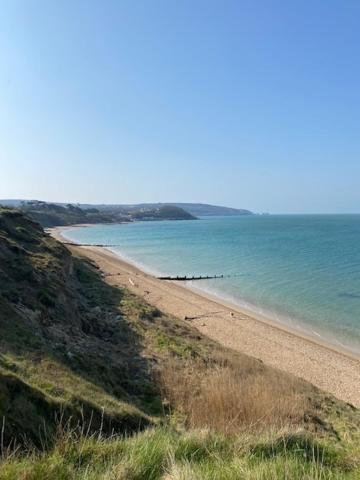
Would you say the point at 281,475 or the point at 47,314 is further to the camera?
the point at 47,314

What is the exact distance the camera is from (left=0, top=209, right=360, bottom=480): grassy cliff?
4.40 meters

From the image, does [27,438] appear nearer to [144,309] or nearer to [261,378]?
[261,378]

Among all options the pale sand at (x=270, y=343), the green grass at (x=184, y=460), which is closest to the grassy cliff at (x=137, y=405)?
the green grass at (x=184, y=460)

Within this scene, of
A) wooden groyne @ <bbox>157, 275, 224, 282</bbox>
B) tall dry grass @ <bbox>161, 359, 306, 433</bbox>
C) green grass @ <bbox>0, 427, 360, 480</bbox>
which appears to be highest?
green grass @ <bbox>0, 427, 360, 480</bbox>

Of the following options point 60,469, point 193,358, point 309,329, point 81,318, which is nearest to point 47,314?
point 81,318

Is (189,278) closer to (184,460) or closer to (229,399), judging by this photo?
(229,399)

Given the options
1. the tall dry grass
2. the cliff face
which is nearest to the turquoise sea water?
the tall dry grass

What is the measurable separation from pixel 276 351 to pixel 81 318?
32.0ft

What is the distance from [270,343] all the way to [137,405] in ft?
45.5

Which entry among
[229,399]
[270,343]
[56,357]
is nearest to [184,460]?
[229,399]

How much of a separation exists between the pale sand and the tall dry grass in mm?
5396

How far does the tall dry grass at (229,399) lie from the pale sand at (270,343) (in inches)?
212

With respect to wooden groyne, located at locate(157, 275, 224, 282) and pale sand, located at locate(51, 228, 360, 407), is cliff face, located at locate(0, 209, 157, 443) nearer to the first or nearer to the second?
pale sand, located at locate(51, 228, 360, 407)

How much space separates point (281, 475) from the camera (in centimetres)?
394
